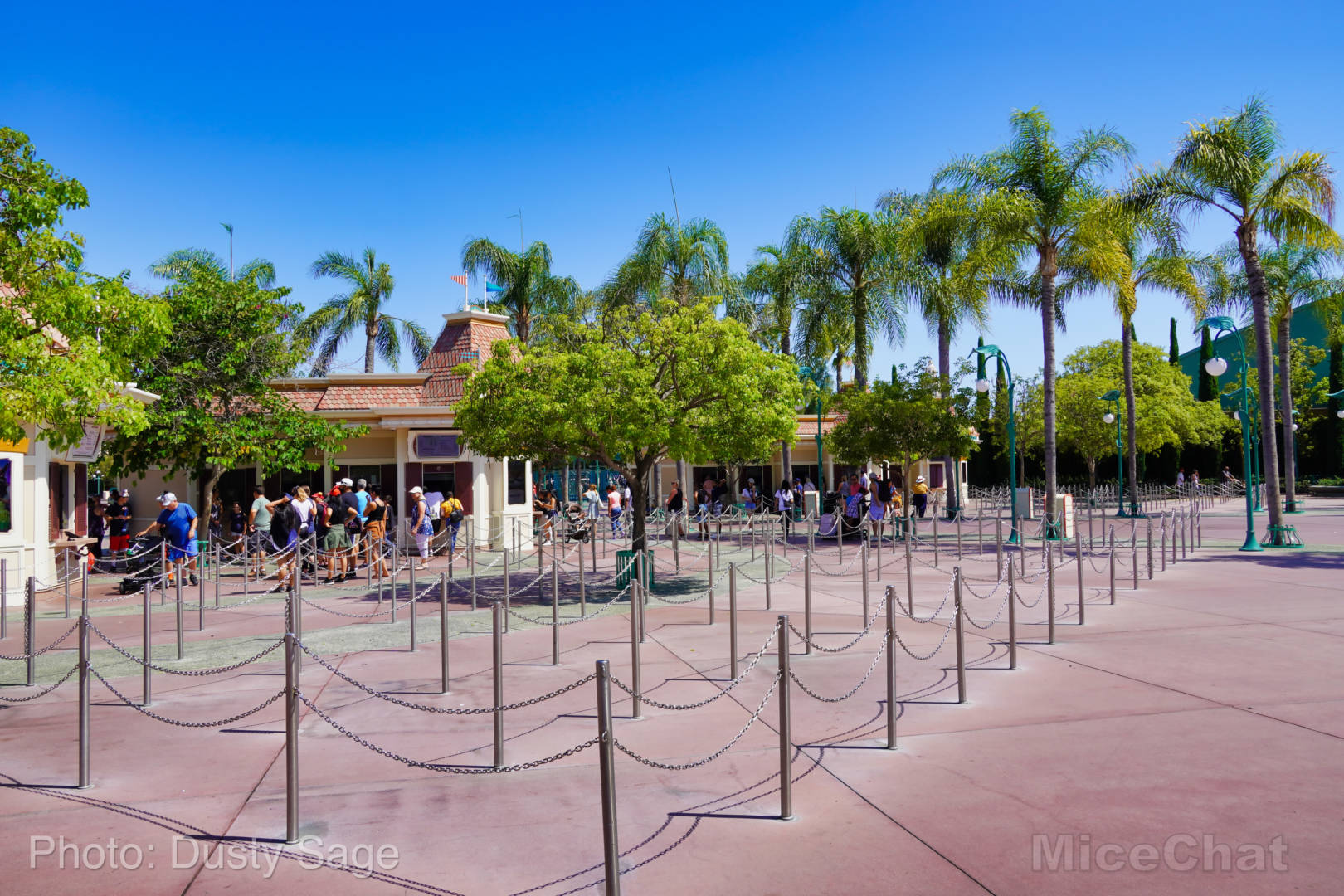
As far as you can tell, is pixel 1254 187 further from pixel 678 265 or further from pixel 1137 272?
pixel 678 265

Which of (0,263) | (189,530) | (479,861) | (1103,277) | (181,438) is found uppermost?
(1103,277)

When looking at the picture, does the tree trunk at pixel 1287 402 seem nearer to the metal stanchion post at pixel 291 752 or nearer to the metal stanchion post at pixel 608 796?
the metal stanchion post at pixel 608 796

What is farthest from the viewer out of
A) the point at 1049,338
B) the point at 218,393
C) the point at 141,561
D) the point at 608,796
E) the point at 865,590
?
the point at 1049,338

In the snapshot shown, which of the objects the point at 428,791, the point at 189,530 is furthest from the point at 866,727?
the point at 189,530

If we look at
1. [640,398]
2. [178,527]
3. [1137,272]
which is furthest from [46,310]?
[1137,272]

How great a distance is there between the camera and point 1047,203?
2227cm

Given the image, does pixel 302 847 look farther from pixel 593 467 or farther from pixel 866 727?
pixel 593 467

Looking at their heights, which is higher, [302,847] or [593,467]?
[593,467]

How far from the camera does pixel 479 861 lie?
15.0ft

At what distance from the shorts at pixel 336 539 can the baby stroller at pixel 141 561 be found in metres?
2.76

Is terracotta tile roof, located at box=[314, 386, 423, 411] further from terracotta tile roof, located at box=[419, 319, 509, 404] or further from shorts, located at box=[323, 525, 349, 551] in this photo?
shorts, located at box=[323, 525, 349, 551]

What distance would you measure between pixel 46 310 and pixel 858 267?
23451 millimetres

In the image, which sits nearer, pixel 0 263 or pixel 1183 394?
pixel 0 263

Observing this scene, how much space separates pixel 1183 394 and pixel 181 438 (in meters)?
50.0
